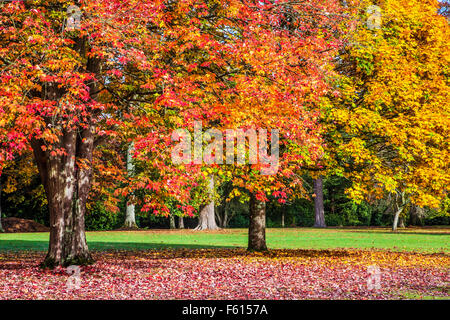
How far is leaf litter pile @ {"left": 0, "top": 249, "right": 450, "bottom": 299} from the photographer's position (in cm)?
1187

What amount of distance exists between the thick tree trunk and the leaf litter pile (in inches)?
23.1

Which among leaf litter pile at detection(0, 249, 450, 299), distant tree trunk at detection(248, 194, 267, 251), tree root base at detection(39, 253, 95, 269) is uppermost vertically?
distant tree trunk at detection(248, 194, 267, 251)

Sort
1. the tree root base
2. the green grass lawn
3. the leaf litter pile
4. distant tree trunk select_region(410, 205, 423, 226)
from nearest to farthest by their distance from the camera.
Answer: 1. the leaf litter pile
2. the tree root base
3. the green grass lawn
4. distant tree trunk select_region(410, 205, 423, 226)

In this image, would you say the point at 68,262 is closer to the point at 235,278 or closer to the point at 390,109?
the point at 235,278

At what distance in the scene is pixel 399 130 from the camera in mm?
19234

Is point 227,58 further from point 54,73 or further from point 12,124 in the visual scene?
point 12,124

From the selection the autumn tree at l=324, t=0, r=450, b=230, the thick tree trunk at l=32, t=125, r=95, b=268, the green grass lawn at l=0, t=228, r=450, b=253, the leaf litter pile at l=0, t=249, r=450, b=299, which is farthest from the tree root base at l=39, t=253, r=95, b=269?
the green grass lawn at l=0, t=228, r=450, b=253

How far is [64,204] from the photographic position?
15.6m

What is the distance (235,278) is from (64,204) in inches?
209

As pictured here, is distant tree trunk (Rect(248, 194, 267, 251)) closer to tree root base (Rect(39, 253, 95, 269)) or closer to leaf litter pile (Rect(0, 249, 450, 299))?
leaf litter pile (Rect(0, 249, 450, 299))

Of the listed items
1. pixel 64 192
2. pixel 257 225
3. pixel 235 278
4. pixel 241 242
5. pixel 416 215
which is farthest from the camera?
pixel 416 215

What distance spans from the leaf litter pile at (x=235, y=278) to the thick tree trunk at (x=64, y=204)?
0.59 m

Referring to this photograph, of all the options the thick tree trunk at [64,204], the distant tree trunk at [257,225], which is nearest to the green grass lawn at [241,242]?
the distant tree trunk at [257,225]

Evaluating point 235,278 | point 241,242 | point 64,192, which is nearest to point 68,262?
point 64,192
